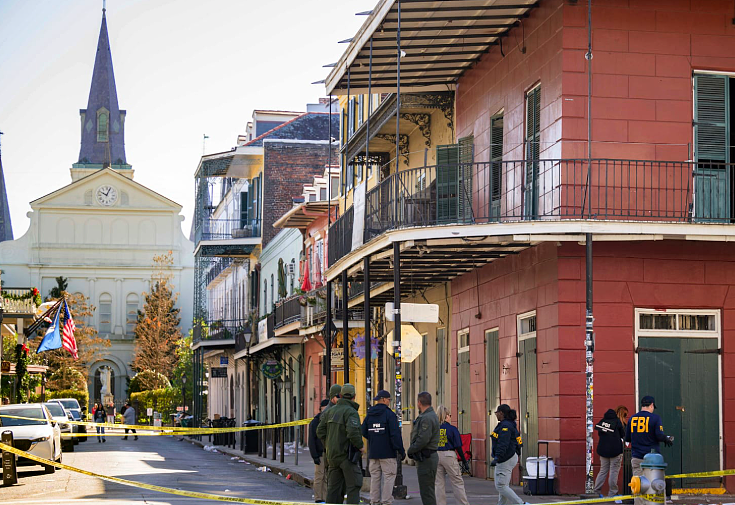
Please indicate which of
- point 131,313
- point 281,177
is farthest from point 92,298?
point 281,177

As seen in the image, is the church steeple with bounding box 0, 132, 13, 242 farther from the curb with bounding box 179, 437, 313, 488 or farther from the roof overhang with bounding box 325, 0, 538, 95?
the roof overhang with bounding box 325, 0, 538, 95

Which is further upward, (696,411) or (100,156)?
(100,156)

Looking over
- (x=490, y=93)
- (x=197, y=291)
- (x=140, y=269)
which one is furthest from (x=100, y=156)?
(x=490, y=93)

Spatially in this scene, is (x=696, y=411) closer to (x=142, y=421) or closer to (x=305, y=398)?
(x=305, y=398)

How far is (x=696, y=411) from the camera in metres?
16.3

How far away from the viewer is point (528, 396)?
17.7 m

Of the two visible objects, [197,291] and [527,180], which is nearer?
[527,180]

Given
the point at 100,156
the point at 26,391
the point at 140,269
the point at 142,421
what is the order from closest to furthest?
the point at 26,391, the point at 142,421, the point at 140,269, the point at 100,156

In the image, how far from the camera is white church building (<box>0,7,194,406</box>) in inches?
3322

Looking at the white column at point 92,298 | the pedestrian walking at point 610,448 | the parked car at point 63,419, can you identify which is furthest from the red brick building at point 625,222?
the white column at point 92,298

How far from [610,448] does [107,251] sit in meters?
74.1

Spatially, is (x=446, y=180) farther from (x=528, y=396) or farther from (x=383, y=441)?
(x=383, y=441)

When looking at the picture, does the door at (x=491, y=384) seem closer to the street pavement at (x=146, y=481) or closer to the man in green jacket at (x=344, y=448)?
the street pavement at (x=146, y=481)

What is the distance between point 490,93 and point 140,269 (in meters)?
68.3
